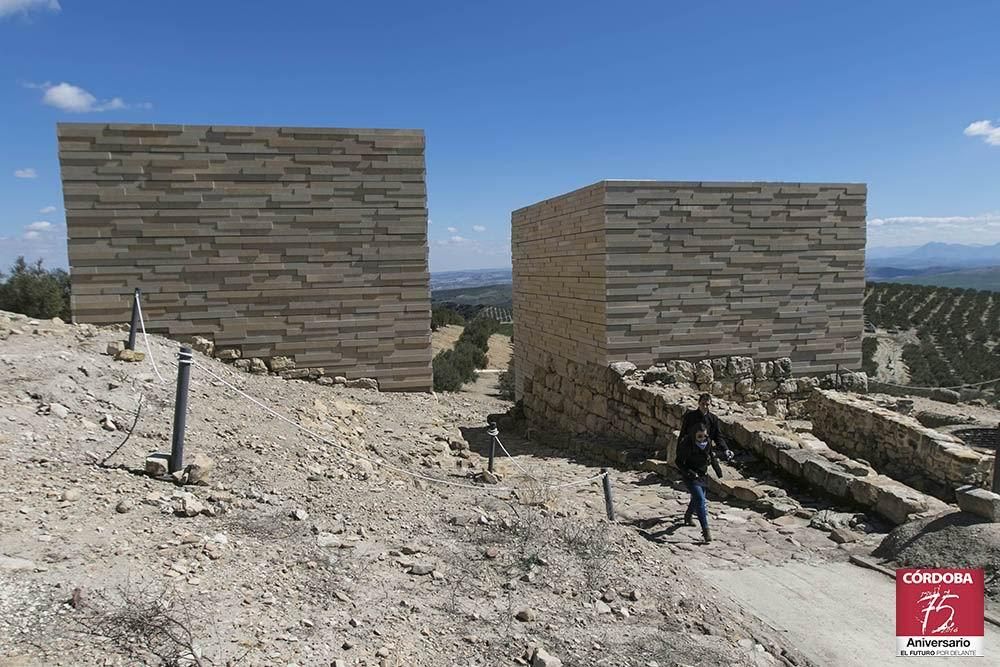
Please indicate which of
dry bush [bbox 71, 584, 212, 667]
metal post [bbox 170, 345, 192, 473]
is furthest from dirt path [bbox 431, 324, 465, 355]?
dry bush [bbox 71, 584, 212, 667]

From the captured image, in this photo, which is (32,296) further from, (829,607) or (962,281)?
(962,281)

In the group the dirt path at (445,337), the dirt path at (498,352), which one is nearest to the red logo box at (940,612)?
the dirt path at (445,337)

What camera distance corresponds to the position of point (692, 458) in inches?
242

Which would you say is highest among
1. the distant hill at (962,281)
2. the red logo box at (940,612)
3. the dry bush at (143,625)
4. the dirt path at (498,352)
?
the distant hill at (962,281)

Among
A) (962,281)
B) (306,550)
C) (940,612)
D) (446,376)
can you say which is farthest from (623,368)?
(962,281)

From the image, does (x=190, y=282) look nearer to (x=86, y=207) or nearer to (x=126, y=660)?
(x=86, y=207)

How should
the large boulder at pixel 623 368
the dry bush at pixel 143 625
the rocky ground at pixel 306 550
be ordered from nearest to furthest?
the dry bush at pixel 143 625
the rocky ground at pixel 306 550
the large boulder at pixel 623 368

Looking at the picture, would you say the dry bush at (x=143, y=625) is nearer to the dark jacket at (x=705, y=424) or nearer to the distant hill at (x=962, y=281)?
the dark jacket at (x=705, y=424)

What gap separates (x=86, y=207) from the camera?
7723mm

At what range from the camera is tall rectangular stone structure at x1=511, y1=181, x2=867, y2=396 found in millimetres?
10062

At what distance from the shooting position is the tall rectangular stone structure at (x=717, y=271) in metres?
10.1

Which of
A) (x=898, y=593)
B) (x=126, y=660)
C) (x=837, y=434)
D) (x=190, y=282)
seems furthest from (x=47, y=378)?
(x=837, y=434)

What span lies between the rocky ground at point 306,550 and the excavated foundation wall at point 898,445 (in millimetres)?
1659

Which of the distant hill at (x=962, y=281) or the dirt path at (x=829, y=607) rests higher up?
the distant hill at (x=962, y=281)
